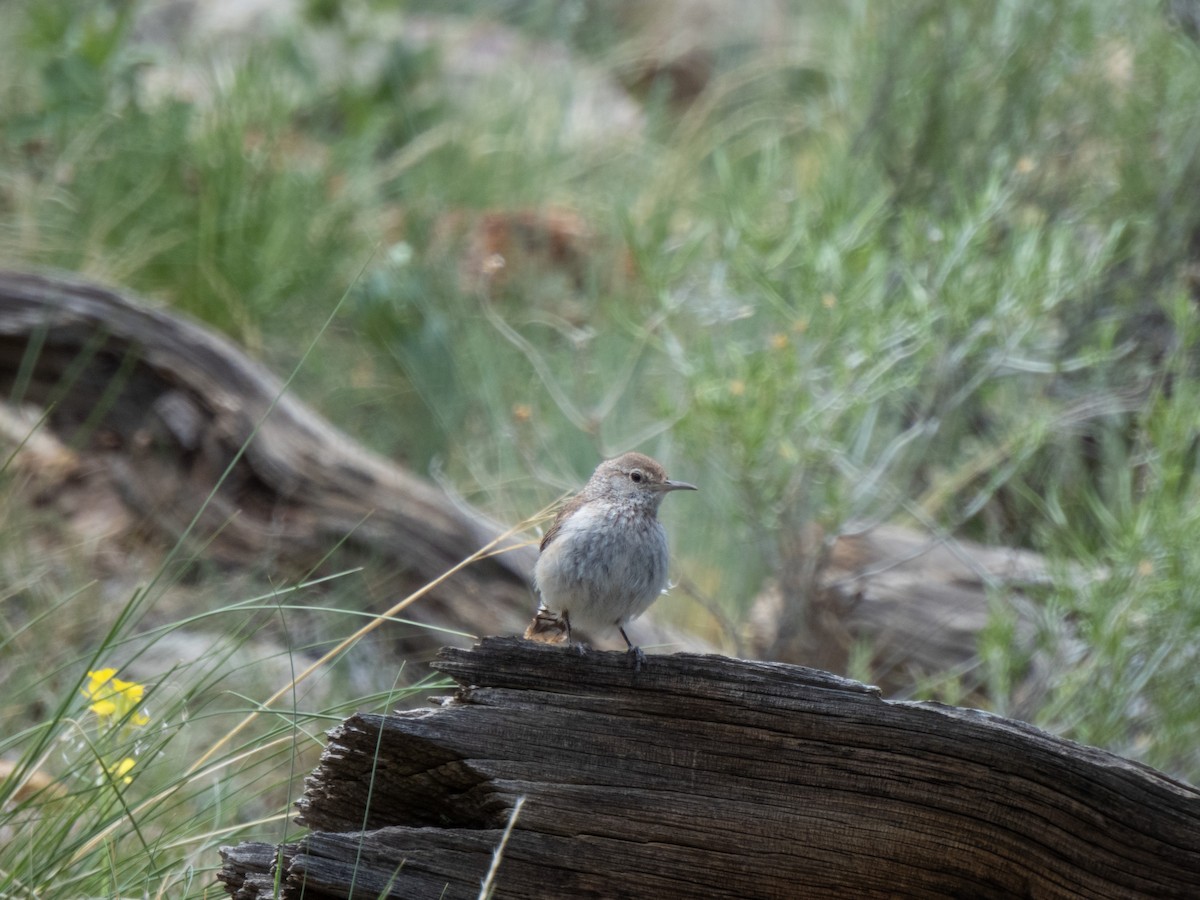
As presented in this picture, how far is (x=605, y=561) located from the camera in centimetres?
378

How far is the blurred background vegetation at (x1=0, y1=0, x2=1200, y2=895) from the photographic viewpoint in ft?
17.7

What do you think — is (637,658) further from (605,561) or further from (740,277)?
(740,277)

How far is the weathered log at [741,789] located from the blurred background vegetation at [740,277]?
0.89 metres

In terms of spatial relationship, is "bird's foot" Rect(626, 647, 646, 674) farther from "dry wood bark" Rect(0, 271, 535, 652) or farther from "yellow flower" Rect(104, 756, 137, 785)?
"dry wood bark" Rect(0, 271, 535, 652)

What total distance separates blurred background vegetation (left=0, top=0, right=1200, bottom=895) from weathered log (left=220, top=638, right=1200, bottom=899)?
89 cm

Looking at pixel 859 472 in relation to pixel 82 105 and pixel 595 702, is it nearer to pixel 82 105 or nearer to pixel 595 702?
pixel 595 702

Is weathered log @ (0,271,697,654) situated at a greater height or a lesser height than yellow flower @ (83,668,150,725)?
lesser

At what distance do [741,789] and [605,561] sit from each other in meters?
0.91

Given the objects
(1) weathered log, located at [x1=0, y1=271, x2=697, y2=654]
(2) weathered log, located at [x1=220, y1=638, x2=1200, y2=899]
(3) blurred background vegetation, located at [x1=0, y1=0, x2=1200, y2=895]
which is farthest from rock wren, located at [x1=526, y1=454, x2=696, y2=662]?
(1) weathered log, located at [x1=0, y1=271, x2=697, y2=654]

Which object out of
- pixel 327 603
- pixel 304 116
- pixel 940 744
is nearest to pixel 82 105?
pixel 304 116

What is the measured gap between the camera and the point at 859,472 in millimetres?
6023

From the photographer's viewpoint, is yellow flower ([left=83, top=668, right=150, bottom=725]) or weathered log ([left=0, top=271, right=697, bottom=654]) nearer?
yellow flower ([left=83, top=668, right=150, bottom=725])

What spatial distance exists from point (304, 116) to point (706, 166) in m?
3.58

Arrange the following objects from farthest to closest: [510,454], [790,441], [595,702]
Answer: [510,454] → [790,441] → [595,702]
